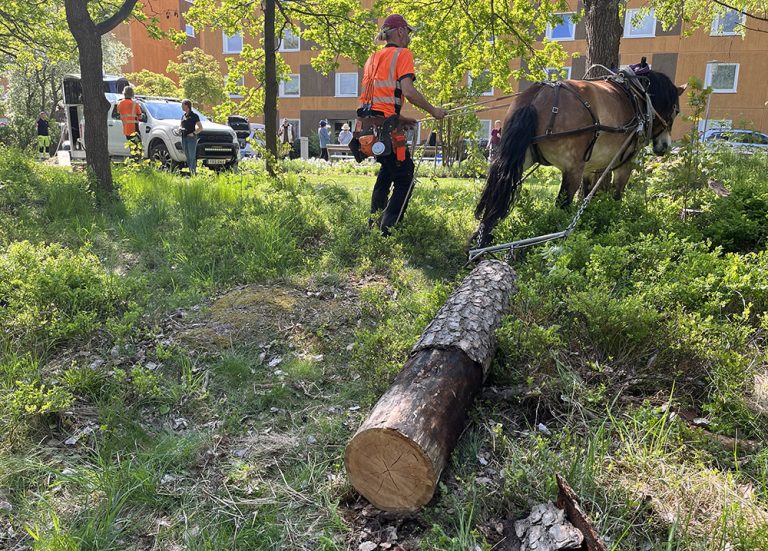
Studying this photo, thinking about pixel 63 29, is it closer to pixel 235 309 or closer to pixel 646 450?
pixel 235 309

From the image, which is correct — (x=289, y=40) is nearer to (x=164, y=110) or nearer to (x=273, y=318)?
(x=164, y=110)

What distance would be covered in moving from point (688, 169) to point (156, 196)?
6.55 metres

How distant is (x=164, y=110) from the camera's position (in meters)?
14.0

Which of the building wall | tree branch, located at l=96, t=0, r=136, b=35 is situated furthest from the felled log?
the building wall

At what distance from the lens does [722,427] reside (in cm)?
260

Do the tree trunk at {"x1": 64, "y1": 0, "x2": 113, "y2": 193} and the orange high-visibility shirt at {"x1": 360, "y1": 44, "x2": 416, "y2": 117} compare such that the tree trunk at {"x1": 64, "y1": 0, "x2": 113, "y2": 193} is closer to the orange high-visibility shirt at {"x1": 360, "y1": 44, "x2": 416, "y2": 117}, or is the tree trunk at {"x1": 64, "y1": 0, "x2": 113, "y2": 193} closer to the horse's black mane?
the orange high-visibility shirt at {"x1": 360, "y1": 44, "x2": 416, "y2": 117}

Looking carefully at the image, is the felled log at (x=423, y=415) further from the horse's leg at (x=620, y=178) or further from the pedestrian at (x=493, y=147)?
the horse's leg at (x=620, y=178)

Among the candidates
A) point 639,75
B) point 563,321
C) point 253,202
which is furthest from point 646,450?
point 253,202

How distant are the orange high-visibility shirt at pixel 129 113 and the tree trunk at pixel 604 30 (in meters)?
9.02

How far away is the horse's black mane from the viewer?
6012 millimetres

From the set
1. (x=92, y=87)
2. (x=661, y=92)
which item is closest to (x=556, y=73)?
(x=661, y=92)

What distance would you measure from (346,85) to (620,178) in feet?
120

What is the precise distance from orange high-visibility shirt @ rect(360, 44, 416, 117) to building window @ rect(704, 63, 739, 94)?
33.7m

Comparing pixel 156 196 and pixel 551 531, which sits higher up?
pixel 156 196
